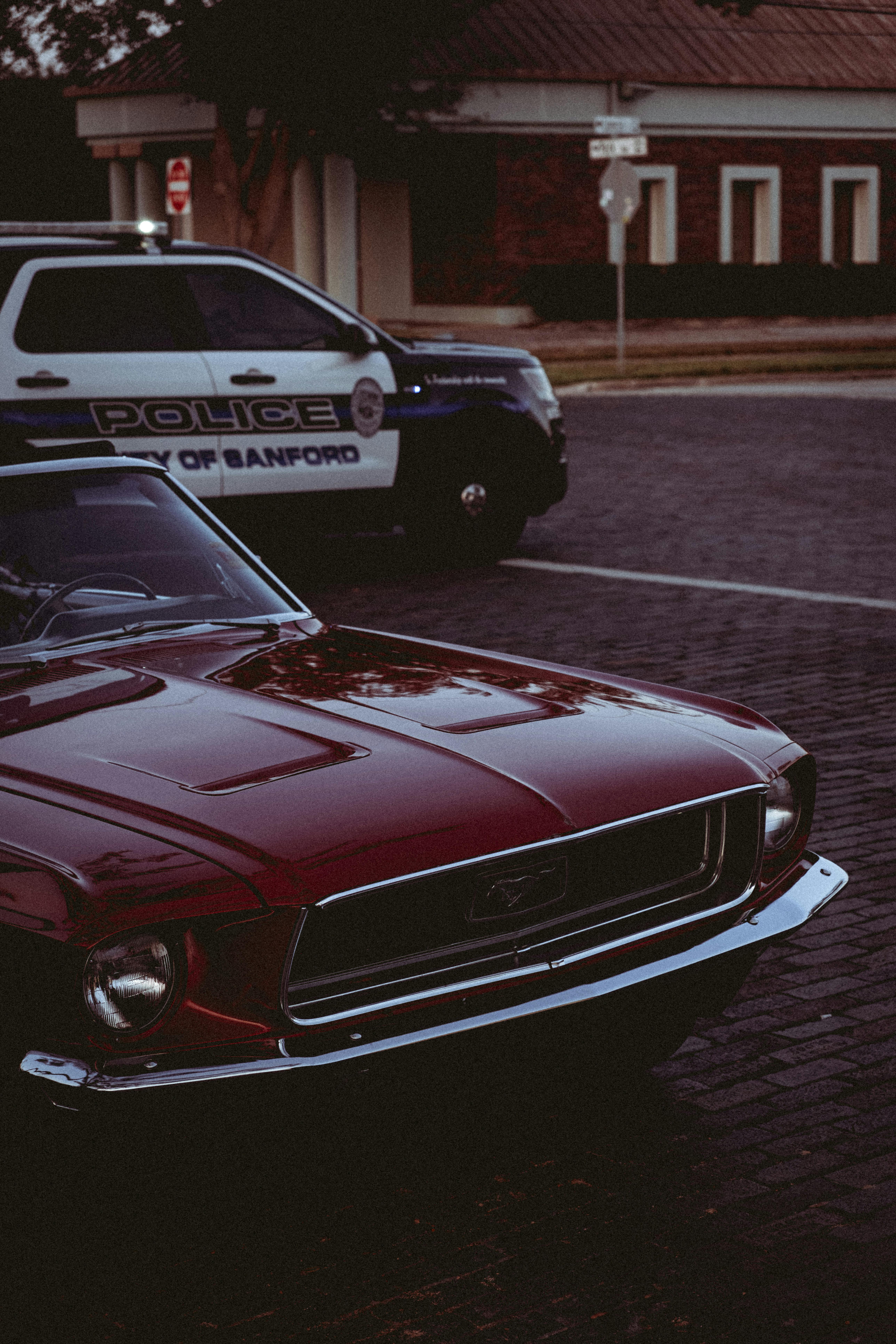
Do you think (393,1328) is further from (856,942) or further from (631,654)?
(631,654)

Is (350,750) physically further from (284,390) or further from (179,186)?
(179,186)

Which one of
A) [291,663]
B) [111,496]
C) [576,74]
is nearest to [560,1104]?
[291,663]

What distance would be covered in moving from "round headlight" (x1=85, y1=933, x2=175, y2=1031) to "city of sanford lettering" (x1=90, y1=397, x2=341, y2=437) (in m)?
8.10

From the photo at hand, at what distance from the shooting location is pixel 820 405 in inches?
920

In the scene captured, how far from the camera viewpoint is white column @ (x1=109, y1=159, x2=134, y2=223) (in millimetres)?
43969

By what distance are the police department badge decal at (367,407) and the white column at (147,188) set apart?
33346mm

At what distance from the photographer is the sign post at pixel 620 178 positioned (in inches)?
1058

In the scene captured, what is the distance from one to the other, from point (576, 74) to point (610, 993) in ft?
122

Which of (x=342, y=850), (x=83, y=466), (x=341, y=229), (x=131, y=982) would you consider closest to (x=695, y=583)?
(x=83, y=466)

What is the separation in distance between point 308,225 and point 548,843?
3780 centimetres

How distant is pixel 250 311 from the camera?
11430 mm

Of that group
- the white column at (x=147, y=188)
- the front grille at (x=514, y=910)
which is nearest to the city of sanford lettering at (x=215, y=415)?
the front grille at (x=514, y=910)

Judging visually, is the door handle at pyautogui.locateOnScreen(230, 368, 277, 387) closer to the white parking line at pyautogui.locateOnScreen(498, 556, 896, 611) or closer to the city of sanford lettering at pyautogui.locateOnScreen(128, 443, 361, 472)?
the city of sanford lettering at pyautogui.locateOnScreen(128, 443, 361, 472)

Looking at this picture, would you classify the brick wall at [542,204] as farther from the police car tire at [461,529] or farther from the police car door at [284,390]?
the police car door at [284,390]
